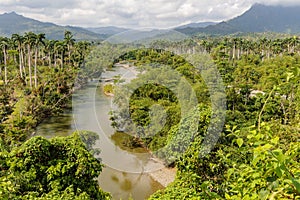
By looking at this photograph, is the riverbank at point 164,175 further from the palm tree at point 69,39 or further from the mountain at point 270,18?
the mountain at point 270,18

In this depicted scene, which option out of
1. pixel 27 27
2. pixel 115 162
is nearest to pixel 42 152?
pixel 115 162

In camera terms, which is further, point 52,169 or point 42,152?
point 42,152

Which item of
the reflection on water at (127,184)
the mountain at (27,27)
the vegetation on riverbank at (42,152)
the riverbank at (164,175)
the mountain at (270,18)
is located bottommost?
the reflection on water at (127,184)

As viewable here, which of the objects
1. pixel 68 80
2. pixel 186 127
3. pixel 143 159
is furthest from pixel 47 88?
pixel 186 127

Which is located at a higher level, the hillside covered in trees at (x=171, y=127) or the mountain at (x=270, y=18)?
the mountain at (x=270, y=18)

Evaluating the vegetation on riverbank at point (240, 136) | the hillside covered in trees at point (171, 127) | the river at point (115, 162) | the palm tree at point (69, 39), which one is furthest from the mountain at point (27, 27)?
the vegetation on riverbank at point (240, 136)

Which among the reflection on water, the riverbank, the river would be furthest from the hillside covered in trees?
the reflection on water

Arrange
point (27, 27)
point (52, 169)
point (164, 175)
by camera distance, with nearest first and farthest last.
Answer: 1. point (52, 169)
2. point (164, 175)
3. point (27, 27)

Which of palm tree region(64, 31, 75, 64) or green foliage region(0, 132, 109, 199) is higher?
palm tree region(64, 31, 75, 64)

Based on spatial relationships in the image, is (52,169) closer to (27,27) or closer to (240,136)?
(240,136)

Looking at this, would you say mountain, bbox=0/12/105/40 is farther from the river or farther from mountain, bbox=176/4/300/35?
Answer: mountain, bbox=176/4/300/35

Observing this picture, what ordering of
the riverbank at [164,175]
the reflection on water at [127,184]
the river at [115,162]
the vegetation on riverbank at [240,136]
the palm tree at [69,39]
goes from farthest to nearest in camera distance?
the palm tree at [69,39], the riverbank at [164,175], the river at [115,162], the reflection on water at [127,184], the vegetation on riverbank at [240,136]
